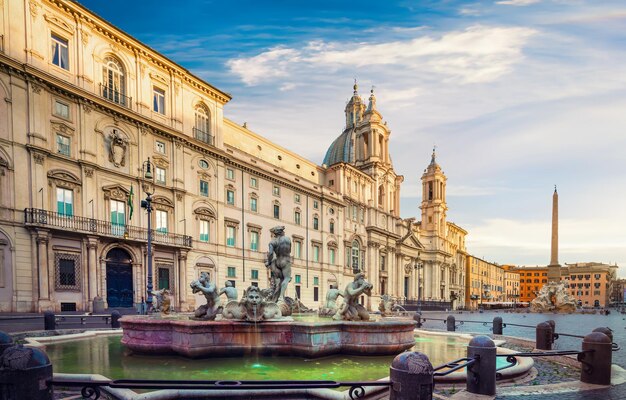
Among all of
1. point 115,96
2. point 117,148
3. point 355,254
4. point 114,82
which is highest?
Answer: point 114,82

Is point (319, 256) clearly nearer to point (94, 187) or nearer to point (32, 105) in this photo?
point (94, 187)

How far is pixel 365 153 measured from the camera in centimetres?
6469

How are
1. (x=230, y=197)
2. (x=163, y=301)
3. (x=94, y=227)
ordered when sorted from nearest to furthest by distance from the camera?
(x=163, y=301), (x=94, y=227), (x=230, y=197)

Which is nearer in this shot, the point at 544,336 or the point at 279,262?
the point at 544,336

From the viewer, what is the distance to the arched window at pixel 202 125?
115ft

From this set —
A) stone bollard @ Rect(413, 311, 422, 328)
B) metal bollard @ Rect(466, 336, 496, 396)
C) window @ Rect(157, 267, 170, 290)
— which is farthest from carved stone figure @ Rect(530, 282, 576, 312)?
metal bollard @ Rect(466, 336, 496, 396)

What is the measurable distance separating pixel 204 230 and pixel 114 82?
13722 millimetres

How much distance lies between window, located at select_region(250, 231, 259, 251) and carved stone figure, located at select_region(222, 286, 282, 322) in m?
30.0

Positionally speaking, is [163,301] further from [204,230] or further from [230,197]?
[230,197]

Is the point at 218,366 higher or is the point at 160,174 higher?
the point at 160,174

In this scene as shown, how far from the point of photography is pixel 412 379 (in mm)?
4207

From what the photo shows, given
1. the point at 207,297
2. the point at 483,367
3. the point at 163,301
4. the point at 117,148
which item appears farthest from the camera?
the point at 117,148

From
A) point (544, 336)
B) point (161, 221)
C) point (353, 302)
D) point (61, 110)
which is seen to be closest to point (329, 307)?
point (353, 302)

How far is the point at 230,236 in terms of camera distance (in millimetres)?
36750
